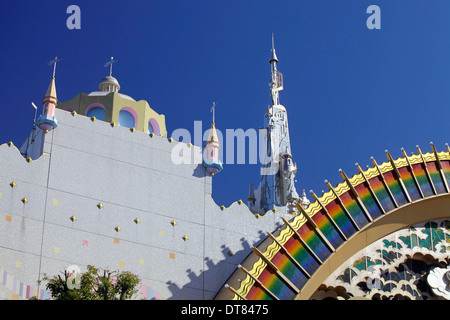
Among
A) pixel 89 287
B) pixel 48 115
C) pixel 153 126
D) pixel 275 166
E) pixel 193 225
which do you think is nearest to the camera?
pixel 89 287

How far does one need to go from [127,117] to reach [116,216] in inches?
222

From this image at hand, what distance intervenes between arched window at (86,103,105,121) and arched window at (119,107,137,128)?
70cm

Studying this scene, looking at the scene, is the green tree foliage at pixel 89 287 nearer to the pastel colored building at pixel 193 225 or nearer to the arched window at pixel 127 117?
the pastel colored building at pixel 193 225

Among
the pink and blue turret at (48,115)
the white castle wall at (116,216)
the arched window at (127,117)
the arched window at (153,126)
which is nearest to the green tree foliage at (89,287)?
the white castle wall at (116,216)

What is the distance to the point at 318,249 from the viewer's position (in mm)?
23562

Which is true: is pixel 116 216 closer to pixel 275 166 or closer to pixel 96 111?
pixel 96 111

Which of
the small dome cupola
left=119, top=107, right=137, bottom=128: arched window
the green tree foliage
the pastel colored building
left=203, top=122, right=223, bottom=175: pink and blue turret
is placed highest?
the small dome cupola

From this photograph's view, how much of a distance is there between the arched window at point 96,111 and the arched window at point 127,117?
0.70m

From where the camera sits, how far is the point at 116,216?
23.9 meters

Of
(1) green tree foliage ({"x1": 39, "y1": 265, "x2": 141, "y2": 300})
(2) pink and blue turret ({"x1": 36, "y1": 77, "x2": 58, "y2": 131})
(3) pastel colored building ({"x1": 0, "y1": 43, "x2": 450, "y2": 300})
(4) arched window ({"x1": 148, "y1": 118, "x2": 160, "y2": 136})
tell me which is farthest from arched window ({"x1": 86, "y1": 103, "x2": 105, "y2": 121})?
(1) green tree foliage ({"x1": 39, "y1": 265, "x2": 141, "y2": 300})

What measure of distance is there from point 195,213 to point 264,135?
7952mm

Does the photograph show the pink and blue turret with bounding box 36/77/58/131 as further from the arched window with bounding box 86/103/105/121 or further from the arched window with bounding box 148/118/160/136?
the arched window with bounding box 148/118/160/136

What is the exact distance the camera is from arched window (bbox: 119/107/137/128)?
92.4 ft

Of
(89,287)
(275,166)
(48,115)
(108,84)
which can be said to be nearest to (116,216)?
(48,115)
